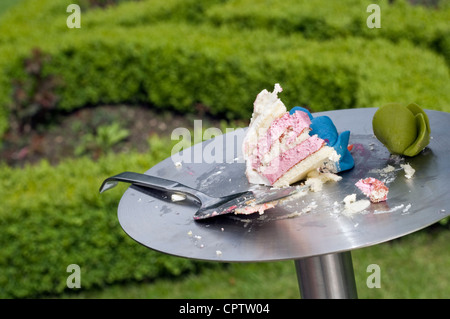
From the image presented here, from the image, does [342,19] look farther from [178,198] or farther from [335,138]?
[178,198]

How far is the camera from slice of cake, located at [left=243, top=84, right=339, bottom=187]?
191cm

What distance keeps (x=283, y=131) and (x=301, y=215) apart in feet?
1.31

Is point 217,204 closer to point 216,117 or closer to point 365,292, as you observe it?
point 365,292

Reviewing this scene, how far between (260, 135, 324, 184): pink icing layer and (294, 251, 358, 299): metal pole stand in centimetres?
32

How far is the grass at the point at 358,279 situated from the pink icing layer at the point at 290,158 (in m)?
1.97

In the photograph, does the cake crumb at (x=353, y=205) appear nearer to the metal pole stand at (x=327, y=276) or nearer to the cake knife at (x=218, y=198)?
the cake knife at (x=218, y=198)

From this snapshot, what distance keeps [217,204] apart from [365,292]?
7.23ft

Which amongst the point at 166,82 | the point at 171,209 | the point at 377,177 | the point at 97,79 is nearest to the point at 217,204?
the point at 171,209

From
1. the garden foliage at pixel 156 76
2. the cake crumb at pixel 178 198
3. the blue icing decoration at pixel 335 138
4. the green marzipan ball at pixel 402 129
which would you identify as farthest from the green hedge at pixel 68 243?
the green marzipan ball at pixel 402 129

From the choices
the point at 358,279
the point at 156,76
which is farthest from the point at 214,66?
the point at 358,279

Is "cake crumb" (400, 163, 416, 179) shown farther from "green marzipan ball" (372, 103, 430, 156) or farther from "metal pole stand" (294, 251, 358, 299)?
"metal pole stand" (294, 251, 358, 299)

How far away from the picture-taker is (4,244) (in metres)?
3.96

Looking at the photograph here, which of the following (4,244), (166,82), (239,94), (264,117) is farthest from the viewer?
(166,82)

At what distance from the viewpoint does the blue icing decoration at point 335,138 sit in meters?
1.90
